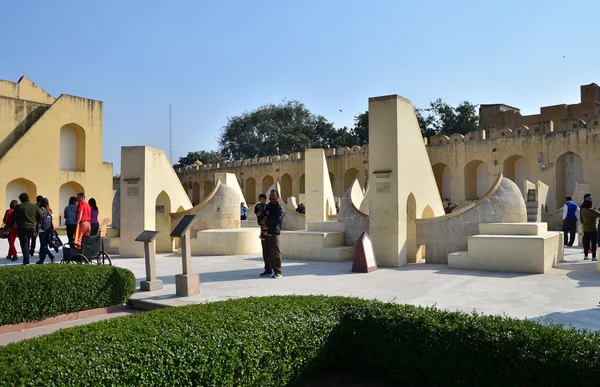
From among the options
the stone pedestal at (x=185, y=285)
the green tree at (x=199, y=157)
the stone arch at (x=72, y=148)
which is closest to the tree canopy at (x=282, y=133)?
the green tree at (x=199, y=157)

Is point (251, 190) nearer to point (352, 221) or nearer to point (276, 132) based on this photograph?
point (276, 132)

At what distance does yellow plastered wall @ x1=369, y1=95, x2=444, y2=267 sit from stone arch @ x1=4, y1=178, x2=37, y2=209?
19.8 metres

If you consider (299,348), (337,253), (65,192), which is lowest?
(299,348)

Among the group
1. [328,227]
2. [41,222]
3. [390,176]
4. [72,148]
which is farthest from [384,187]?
[72,148]

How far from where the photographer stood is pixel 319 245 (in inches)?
453

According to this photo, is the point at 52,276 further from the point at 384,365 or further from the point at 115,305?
the point at 384,365

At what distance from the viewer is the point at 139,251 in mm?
12945

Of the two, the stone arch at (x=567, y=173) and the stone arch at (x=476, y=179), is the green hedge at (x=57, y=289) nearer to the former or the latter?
the stone arch at (x=567, y=173)

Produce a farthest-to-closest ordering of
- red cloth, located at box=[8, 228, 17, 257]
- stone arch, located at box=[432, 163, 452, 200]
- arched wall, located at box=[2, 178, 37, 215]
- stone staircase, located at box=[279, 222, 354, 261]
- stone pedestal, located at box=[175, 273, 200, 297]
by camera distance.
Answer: stone arch, located at box=[432, 163, 452, 200] → arched wall, located at box=[2, 178, 37, 215] → red cloth, located at box=[8, 228, 17, 257] → stone staircase, located at box=[279, 222, 354, 261] → stone pedestal, located at box=[175, 273, 200, 297]

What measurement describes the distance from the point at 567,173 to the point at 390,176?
21498mm

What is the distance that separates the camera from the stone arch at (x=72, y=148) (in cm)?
2598

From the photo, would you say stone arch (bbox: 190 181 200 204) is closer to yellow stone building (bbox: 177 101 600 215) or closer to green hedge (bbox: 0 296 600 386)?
yellow stone building (bbox: 177 101 600 215)

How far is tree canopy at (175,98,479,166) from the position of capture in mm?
45531

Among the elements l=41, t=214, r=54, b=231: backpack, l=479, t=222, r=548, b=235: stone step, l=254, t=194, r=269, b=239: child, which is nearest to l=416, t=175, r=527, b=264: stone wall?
l=479, t=222, r=548, b=235: stone step
